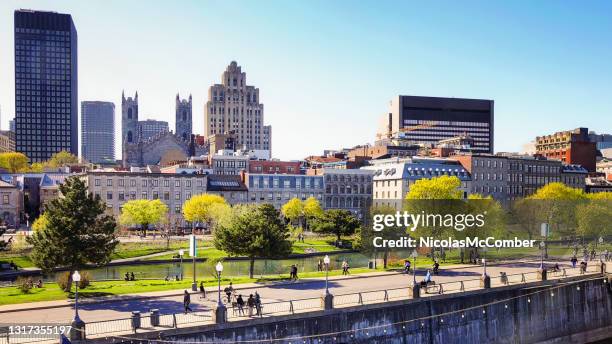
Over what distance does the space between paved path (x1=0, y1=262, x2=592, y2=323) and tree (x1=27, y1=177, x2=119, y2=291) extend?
4.10 m

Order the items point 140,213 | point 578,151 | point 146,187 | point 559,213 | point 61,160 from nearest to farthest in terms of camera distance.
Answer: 1. point 559,213
2. point 140,213
3. point 146,187
4. point 578,151
5. point 61,160

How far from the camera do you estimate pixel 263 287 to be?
139ft

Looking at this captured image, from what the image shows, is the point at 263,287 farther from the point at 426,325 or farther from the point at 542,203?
the point at 542,203

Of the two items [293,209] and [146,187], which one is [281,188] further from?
[146,187]

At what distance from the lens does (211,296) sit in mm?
39125

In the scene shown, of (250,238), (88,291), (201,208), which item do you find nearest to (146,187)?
(201,208)

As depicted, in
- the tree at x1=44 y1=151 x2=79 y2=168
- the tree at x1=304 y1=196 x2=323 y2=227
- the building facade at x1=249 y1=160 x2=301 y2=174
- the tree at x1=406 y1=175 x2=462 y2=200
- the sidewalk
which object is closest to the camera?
the sidewalk

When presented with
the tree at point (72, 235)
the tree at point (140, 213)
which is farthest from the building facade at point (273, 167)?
the tree at point (72, 235)

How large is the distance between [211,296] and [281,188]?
83.7 m

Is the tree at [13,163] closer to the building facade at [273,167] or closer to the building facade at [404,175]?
the building facade at [273,167]

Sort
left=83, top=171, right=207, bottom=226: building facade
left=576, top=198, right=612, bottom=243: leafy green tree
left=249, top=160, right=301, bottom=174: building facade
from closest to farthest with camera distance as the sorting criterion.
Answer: left=576, top=198, right=612, bottom=243: leafy green tree < left=83, top=171, right=207, bottom=226: building facade < left=249, top=160, right=301, bottom=174: building facade

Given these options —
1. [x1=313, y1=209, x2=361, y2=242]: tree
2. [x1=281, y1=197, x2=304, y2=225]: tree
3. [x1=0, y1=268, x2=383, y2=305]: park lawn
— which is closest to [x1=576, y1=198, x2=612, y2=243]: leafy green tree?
[x1=313, y1=209, x2=361, y2=242]: tree

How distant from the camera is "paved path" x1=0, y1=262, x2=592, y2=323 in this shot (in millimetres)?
32906

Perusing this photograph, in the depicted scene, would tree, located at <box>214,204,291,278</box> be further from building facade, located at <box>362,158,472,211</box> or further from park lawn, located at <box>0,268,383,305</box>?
building facade, located at <box>362,158,472,211</box>
